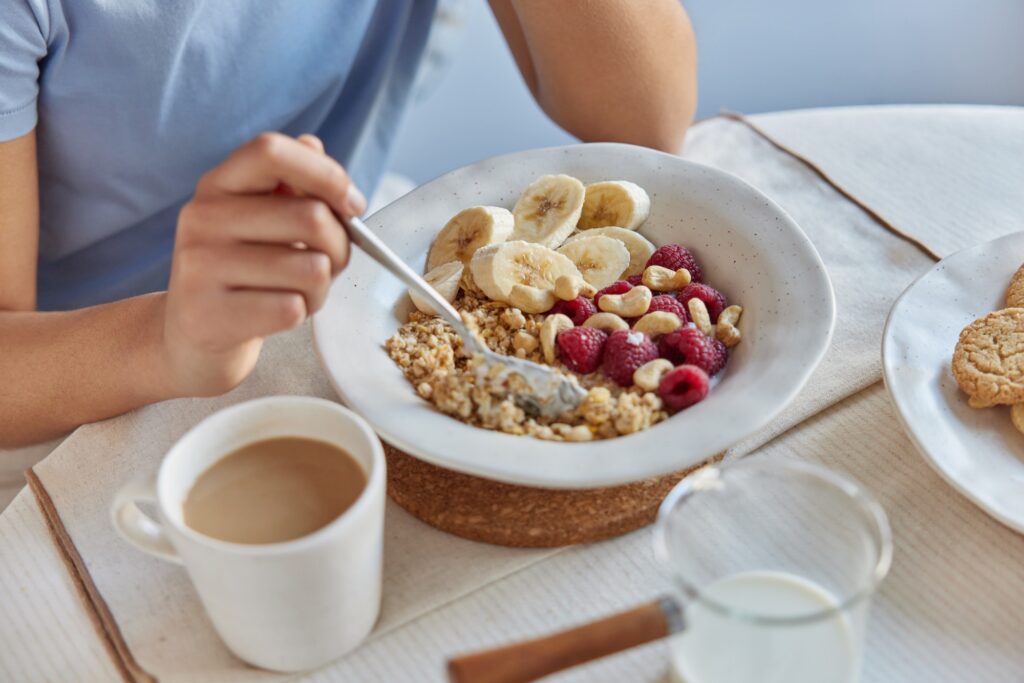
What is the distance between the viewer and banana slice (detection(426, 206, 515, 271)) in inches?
34.6

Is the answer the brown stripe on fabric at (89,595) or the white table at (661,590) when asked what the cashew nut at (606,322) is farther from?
the brown stripe on fabric at (89,595)

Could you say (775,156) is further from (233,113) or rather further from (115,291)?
(115,291)

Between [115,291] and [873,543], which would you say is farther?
[115,291]

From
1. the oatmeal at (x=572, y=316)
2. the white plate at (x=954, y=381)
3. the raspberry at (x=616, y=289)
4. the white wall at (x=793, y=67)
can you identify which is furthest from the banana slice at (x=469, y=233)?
the white wall at (x=793, y=67)

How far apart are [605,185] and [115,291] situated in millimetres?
582

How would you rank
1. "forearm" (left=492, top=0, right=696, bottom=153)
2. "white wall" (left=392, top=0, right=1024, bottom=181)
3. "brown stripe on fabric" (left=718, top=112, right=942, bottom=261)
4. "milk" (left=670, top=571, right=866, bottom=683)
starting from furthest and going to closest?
1. "white wall" (left=392, top=0, right=1024, bottom=181)
2. "forearm" (left=492, top=0, right=696, bottom=153)
3. "brown stripe on fabric" (left=718, top=112, right=942, bottom=261)
4. "milk" (left=670, top=571, right=866, bottom=683)

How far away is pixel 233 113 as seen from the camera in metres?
1.09

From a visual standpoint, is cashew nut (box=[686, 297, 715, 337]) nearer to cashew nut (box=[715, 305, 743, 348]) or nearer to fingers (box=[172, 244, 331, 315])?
cashew nut (box=[715, 305, 743, 348])

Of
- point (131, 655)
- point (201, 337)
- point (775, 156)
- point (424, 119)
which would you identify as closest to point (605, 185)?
point (775, 156)

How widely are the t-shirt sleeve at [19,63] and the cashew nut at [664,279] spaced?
563 millimetres

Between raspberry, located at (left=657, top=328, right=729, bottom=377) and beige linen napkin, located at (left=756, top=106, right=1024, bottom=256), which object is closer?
raspberry, located at (left=657, top=328, right=729, bottom=377)

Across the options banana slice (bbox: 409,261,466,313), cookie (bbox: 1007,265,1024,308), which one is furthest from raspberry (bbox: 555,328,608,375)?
cookie (bbox: 1007,265,1024,308)

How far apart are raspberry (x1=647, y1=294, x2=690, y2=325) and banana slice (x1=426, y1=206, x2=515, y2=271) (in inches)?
5.9

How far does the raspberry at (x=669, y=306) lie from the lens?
814 mm
